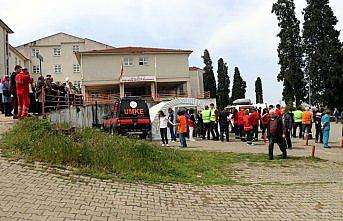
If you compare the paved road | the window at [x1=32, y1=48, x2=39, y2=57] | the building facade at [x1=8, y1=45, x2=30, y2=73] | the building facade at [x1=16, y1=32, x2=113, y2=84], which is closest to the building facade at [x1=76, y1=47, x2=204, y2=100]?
the building facade at [x1=8, y1=45, x2=30, y2=73]

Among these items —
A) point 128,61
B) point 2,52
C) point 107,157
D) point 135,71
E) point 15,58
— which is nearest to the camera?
point 107,157

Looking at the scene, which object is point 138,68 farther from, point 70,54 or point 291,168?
point 291,168

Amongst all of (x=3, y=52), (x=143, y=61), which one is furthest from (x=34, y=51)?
(x=143, y=61)

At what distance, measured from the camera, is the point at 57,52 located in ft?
263

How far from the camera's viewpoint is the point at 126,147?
1068cm

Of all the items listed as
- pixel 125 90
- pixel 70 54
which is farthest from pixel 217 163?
pixel 70 54

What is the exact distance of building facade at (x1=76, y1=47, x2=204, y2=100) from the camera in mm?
54688

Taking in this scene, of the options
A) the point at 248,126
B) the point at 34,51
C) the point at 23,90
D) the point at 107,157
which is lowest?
the point at 107,157

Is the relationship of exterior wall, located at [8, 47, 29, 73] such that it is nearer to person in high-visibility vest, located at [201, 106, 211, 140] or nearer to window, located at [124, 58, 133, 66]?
window, located at [124, 58, 133, 66]

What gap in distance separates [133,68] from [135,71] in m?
0.51

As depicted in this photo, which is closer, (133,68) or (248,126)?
(248,126)

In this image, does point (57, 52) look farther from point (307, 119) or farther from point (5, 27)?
point (307, 119)

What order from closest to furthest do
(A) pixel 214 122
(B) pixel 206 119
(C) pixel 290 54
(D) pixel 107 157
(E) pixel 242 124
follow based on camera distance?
1. (D) pixel 107 157
2. (E) pixel 242 124
3. (B) pixel 206 119
4. (A) pixel 214 122
5. (C) pixel 290 54

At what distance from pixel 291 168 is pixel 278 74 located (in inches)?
1761
